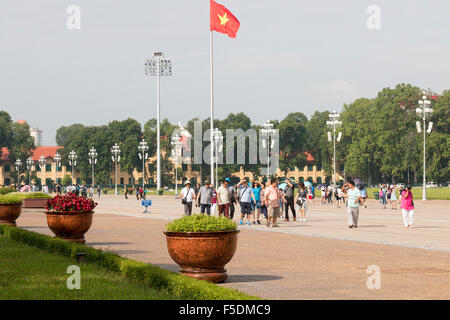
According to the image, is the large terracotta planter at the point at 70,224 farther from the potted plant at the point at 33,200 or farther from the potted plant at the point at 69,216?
the potted plant at the point at 33,200

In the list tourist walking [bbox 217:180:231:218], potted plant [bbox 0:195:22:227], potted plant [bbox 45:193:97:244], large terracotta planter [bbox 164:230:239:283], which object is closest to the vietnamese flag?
tourist walking [bbox 217:180:231:218]

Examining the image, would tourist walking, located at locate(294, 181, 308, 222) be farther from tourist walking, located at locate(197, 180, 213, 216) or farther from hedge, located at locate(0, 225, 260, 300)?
hedge, located at locate(0, 225, 260, 300)

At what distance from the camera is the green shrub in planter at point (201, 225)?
33.1ft

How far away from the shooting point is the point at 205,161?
109625mm

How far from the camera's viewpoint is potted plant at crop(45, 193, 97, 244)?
52.5ft

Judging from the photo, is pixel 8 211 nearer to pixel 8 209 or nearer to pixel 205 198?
pixel 8 209

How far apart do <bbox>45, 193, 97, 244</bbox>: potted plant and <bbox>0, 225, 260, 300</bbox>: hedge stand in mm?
1134

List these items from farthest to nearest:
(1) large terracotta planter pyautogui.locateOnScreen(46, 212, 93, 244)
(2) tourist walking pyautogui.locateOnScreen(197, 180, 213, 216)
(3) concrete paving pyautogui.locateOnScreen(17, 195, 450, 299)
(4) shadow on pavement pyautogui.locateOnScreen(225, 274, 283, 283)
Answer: (2) tourist walking pyautogui.locateOnScreen(197, 180, 213, 216) → (1) large terracotta planter pyautogui.locateOnScreen(46, 212, 93, 244) → (4) shadow on pavement pyautogui.locateOnScreen(225, 274, 283, 283) → (3) concrete paving pyautogui.locateOnScreen(17, 195, 450, 299)

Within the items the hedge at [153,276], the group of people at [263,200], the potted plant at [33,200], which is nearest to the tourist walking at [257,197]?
the group of people at [263,200]

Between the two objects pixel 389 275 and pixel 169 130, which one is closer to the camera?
pixel 389 275
